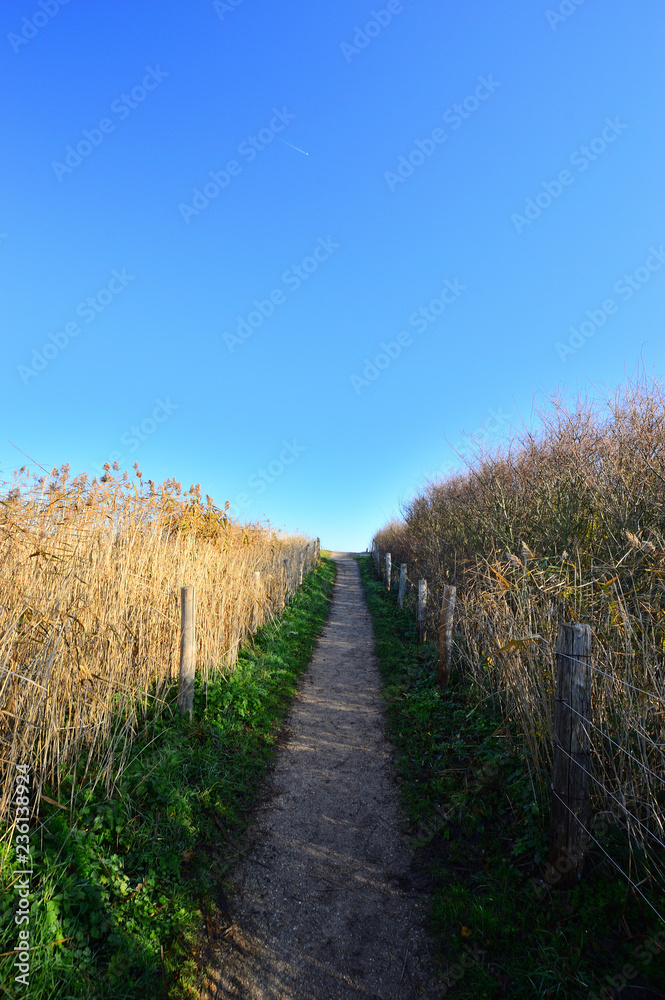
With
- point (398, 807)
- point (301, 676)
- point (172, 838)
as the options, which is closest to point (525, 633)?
point (398, 807)

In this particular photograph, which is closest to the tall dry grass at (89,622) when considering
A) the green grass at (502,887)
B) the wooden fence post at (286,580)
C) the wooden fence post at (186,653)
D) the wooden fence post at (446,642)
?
the wooden fence post at (186,653)

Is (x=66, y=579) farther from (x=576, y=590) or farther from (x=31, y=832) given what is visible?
A: (x=576, y=590)

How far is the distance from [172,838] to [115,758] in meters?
0.76

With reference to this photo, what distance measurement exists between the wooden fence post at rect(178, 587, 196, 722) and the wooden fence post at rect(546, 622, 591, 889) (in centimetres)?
360

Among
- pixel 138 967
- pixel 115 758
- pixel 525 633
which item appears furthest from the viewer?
pixel 525 633

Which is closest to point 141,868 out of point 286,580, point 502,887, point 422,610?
point 502,887

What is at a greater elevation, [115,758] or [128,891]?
[115,758]

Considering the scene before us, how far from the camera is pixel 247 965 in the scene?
2641 mm

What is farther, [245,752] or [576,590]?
[245,752]

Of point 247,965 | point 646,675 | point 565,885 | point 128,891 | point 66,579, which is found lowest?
point 247,965

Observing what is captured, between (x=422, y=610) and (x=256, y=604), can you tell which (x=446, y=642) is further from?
(x=256, y=604)

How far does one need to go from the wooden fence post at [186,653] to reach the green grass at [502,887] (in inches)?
95.6

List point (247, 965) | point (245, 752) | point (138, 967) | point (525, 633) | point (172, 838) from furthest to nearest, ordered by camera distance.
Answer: point (245, 752)
point (525, 633)
point (172, 838)
point (247, 965)
point (138, 967)

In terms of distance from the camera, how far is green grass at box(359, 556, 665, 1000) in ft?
7.58
